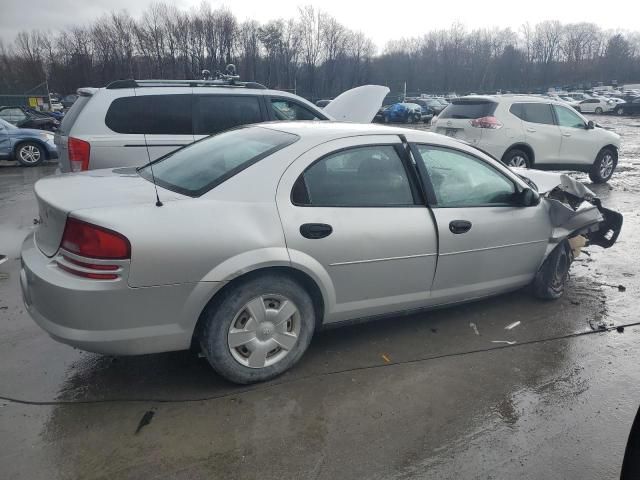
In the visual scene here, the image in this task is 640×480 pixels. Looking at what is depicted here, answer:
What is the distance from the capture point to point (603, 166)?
420 inches

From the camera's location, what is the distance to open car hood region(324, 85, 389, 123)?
736cm

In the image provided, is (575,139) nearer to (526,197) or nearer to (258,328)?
(526,197)

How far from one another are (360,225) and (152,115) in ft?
12.2

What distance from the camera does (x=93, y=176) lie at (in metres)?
3.53

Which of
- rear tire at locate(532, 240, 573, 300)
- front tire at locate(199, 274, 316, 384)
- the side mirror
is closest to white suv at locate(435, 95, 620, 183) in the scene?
rear tire at locate(532, 240, 573, 300)

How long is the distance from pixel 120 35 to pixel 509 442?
72.5 meters

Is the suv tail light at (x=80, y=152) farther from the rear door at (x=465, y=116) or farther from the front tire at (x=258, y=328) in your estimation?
the rear door at (x=465, y=116)

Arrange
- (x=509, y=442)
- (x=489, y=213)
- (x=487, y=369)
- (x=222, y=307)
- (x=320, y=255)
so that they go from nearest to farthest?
(x=509, y=442), (x=222, y=307), (x=320, y=255), (x=487, y=369), (x=489, y=213)

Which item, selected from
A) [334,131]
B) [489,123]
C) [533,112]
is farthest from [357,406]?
[533,112]

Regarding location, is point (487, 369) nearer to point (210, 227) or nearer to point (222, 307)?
point (222, 307)

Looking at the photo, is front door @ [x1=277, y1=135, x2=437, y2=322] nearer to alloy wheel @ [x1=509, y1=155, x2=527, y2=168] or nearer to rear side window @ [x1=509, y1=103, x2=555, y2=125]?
alloy wheel @ [x1=509, y1=155, x2=527, y2=168]

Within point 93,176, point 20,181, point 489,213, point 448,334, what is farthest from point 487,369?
point 20,181

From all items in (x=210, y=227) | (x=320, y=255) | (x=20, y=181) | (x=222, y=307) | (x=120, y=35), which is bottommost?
(x=20, y=181)

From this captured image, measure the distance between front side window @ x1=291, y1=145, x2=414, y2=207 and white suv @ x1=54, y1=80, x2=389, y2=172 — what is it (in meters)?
3.15
